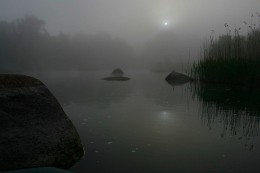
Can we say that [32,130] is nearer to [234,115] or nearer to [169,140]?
[169,140]

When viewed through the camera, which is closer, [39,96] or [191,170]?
[191,170]

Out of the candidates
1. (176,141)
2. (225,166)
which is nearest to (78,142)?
(176,141)

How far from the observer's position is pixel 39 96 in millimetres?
7582

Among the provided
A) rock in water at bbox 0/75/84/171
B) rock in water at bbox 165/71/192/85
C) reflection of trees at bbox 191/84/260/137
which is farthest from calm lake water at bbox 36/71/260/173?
rock in water at bbox 165/71/192/85

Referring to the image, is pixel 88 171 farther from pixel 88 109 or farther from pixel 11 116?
pixel 88 109

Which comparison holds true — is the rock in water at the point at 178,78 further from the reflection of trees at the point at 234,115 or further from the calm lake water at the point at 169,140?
the calm lake water at the point at 169,140

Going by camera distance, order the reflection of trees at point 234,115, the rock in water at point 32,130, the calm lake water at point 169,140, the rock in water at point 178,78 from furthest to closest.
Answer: the rock in water at point 178,78
the reflection of trees at point 234,115
the calm lake water at point 169,140
the rock in water at point 32,130

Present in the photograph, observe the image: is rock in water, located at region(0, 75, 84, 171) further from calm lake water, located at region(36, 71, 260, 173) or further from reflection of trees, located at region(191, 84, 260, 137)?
reflection of trees, located at region(191, 84, 260, 137)

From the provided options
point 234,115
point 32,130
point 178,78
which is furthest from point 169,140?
point 178,78

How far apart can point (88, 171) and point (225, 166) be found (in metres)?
2.89

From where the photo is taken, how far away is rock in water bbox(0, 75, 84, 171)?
20.1 ft

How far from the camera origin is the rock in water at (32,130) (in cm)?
613

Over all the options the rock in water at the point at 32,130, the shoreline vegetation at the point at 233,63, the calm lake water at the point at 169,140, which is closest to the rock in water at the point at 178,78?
the shoreline vegetation at the point at 233,63

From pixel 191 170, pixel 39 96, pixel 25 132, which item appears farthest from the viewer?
pixel 39 96
